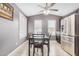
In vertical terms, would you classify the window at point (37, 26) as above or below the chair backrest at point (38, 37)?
above

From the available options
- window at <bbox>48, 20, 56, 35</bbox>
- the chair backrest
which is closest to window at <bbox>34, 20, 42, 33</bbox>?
the chair backrest

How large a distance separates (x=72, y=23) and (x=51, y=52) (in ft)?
3.34

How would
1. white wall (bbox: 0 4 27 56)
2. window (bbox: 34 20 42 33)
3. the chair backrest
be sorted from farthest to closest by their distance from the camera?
1. the chair backrest
2. window (bbox: 34 20 42 33)
3. white wall (bbox: 0 4 27 56)

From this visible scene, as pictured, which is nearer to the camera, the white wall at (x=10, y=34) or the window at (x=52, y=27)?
the white wall at (x=10, y=34)

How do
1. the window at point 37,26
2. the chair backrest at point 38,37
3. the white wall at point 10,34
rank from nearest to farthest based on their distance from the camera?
the white wall at point 10,34
the window at point 37,26
the chair backrest at point 38,37

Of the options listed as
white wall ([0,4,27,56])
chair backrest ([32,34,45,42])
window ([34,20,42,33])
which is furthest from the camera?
chair backrest ([32,34,45,42])

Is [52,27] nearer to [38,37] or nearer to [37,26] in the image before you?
[37,26]

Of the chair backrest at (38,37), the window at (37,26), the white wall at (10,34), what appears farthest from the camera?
the chair backrest at (38,37)

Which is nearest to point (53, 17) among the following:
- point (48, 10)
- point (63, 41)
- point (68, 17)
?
point (48, 10)

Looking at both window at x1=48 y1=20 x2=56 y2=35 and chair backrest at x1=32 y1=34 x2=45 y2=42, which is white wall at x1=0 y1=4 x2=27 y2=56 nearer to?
chair backrest at x1=32 y1=34 x2=45 y2=42

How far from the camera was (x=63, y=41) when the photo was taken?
3.42m

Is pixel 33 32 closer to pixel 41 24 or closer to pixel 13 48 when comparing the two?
pixel 41 24

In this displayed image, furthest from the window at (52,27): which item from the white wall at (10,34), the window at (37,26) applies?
the white wall at (10,34)

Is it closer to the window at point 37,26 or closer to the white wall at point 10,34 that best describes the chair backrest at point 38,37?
the window at point 37,26
